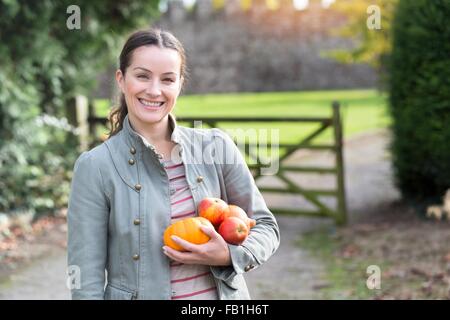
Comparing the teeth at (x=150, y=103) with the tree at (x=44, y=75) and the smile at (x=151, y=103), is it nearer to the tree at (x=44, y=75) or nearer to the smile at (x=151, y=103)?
the smile at (x=151, y=103)

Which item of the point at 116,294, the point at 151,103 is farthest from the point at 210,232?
the point at 151,103

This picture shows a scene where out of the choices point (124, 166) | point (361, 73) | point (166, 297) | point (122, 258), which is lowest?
point (166, 297)

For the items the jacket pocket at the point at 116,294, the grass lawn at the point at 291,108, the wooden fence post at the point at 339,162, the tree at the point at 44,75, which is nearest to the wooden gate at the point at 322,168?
the wooden fence post at the point at 339,162

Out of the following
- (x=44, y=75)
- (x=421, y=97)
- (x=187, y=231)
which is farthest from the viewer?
(x=44, y=75)

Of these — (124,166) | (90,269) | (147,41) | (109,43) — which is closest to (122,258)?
(90,269)

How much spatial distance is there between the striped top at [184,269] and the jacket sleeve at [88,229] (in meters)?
0.23

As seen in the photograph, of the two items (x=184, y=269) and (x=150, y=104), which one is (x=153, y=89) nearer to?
(x=150, y=104)

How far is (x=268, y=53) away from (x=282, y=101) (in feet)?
19.3

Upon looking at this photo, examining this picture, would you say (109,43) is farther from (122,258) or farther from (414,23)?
(122,258)

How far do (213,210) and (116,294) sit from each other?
0.41m

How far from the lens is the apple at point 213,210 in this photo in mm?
2088

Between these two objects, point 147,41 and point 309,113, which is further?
point 309,113

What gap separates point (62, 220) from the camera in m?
7.68

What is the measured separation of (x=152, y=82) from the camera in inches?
84.3
